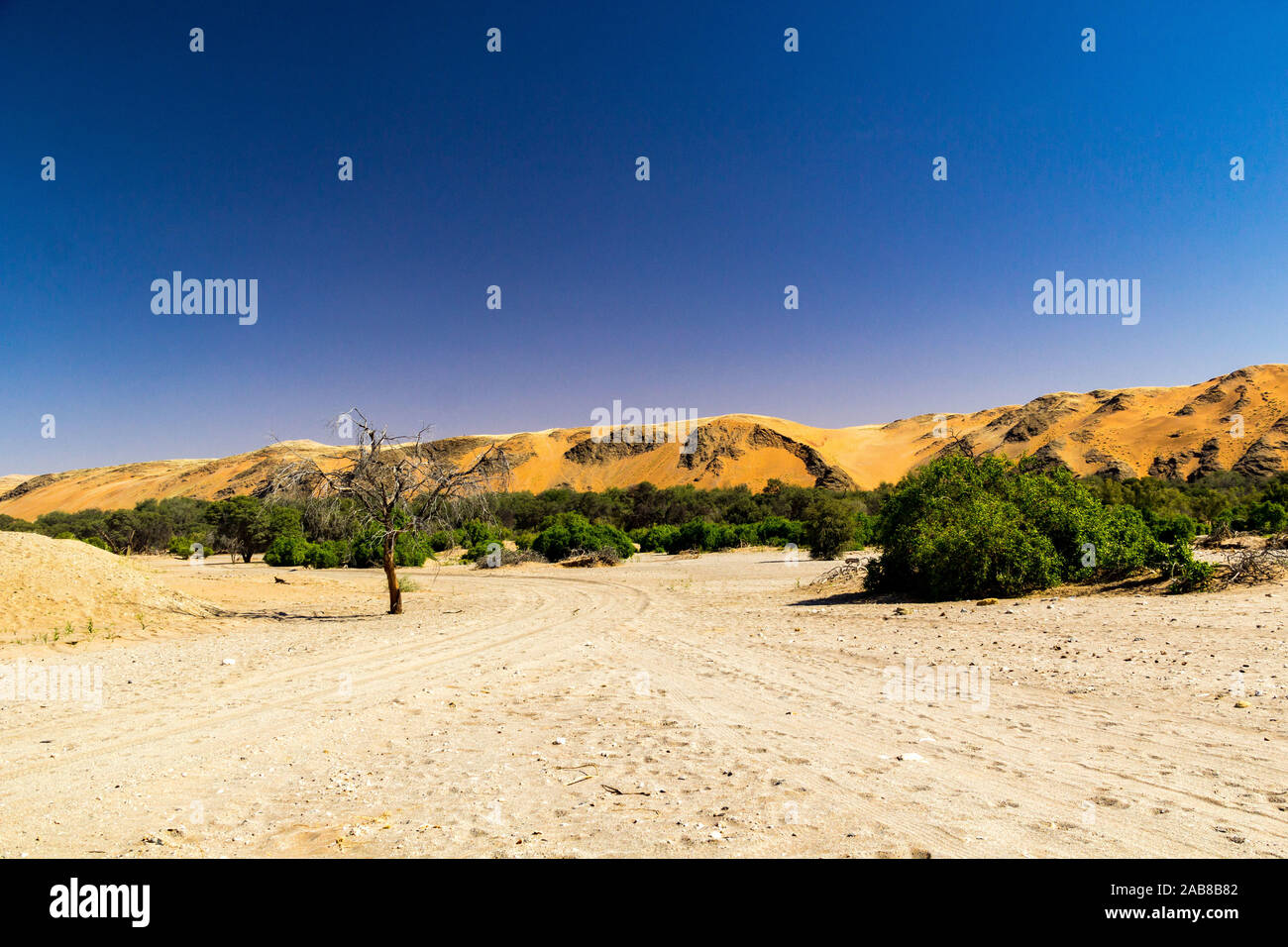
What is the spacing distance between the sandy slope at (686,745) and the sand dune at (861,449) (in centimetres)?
3372

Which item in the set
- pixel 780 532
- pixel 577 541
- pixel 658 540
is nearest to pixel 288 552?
pixel 577 541

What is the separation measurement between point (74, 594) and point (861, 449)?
3779 inches

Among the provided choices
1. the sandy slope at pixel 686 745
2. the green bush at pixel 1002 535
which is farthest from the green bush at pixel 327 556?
the green bush at pixel 1002 535

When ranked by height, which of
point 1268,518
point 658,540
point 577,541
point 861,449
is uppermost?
point 861,449

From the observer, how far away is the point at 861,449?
98.2 metres

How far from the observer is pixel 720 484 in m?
82.6

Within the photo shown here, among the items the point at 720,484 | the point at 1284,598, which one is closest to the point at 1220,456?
the point at 720,484

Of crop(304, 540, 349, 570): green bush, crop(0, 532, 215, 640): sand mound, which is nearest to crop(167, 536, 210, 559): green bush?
crop(304, 540, 349, 570): green bush

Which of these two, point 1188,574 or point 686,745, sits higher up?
point 1188,574

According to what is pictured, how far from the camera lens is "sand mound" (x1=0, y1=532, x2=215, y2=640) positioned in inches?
516

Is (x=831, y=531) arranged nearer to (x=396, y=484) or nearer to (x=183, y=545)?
(x=396, y=484)

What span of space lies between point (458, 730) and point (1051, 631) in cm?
918
